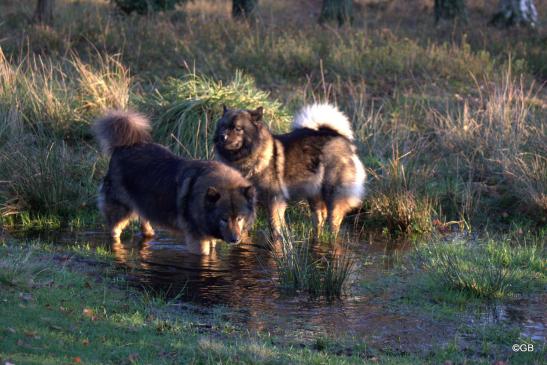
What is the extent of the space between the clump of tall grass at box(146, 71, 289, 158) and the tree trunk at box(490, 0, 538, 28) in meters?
11.2

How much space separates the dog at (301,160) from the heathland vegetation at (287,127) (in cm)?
42

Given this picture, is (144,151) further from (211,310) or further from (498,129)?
(498,129)

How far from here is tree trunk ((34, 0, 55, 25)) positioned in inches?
758

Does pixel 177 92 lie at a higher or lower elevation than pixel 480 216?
higher

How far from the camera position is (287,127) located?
12648mm

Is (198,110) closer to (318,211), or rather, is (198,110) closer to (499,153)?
(318,211)

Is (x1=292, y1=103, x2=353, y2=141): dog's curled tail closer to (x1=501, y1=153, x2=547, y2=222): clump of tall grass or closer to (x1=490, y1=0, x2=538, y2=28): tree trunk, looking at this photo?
(x1=501, y1=153, x2=547, y2=222): clump of tall grass

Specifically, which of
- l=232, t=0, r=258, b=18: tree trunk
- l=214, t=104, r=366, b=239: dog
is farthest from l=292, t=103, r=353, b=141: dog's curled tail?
l=232, t=0, r=258, b=18: tree trunk

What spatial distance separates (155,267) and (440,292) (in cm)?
276

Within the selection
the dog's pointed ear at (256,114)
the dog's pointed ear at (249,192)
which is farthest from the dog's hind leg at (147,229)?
the dog's pointed ear at (256,114)

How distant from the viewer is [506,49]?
18.2 metres

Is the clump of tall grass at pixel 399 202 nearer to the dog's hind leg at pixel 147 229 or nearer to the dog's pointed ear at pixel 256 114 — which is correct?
the dog's pointed ear at pixel 256 114

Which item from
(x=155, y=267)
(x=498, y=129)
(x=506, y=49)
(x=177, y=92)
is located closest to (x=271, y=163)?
(x=155, y=267)

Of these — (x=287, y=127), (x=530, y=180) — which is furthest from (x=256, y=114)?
(x=530, y=180)
